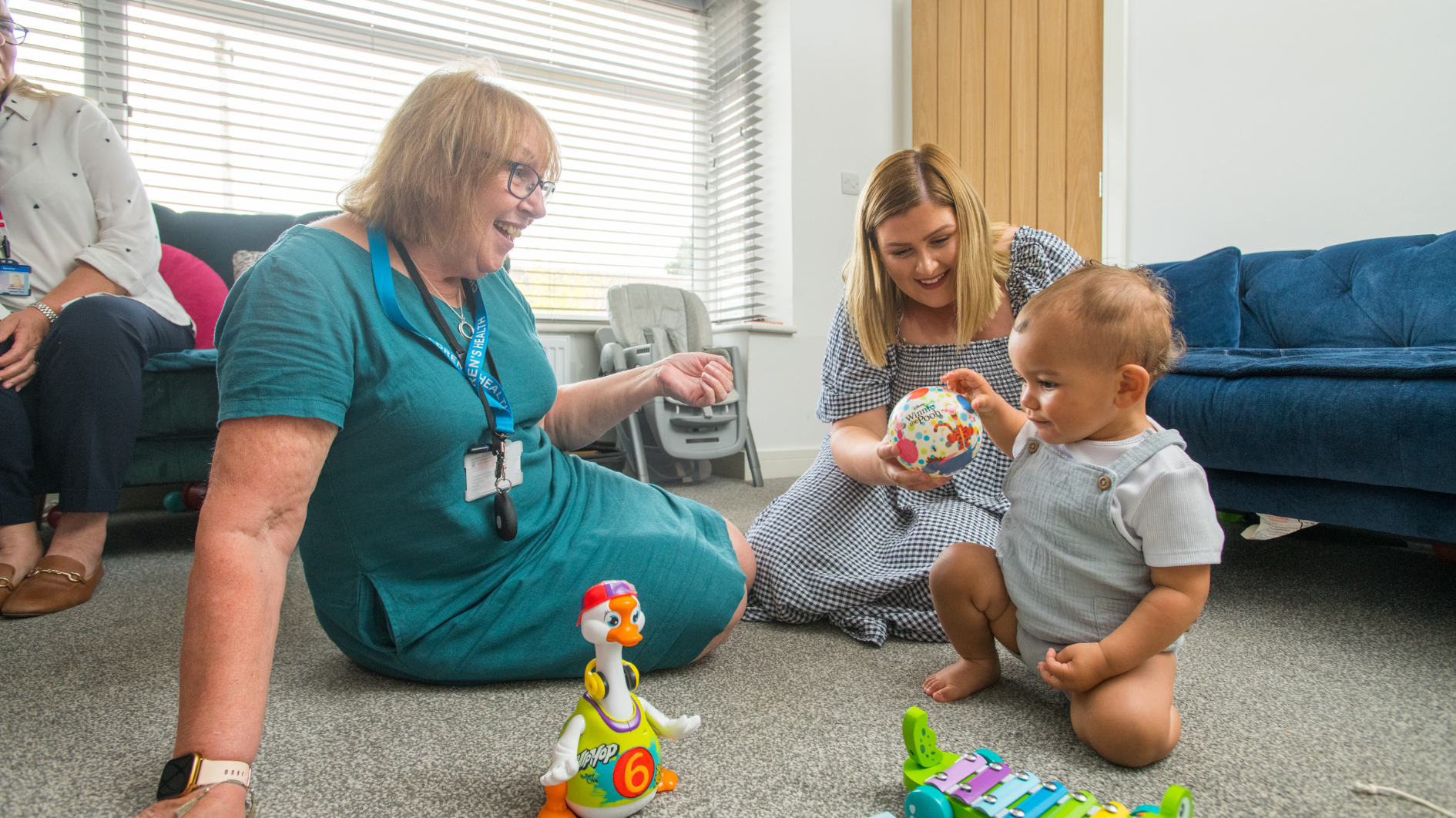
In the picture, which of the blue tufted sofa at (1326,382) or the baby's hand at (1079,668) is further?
the blue tufted sofa at (1326,382)

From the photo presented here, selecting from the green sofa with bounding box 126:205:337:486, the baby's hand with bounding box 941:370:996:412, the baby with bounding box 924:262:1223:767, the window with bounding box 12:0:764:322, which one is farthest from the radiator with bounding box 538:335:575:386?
the baby with bounding box 924:262:1223:767

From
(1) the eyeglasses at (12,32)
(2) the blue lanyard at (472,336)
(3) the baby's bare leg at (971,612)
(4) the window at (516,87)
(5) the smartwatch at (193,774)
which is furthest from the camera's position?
(4) the window at (516,87)

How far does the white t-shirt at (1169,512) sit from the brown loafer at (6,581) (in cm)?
190

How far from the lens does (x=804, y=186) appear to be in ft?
11.6

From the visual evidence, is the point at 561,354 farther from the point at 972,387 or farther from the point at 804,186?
the point at 972,387

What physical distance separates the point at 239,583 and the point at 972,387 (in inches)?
33.2

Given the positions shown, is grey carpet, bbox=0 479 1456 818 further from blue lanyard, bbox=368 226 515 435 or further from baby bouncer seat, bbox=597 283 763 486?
baby bouncer seat, bbox=597 283 763 486

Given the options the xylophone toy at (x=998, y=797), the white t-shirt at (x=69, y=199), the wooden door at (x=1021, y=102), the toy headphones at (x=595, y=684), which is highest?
the wooden door at (x=1021, y=102)

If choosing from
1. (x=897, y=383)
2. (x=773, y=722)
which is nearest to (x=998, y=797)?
(x=773, y=722)

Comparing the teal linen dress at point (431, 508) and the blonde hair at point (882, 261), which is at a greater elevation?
the blonde hair at point (882, 261)

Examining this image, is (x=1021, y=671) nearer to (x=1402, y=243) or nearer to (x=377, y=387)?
(x=377, y=387)

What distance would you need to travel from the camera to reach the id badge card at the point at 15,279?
1615 millimetres

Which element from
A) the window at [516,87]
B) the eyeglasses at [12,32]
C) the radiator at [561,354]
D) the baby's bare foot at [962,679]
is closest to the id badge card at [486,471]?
the baby's bare foot at [962,679]

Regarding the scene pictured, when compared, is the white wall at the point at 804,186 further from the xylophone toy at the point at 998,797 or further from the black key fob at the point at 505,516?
the xylophone toy at the point at 998,797
